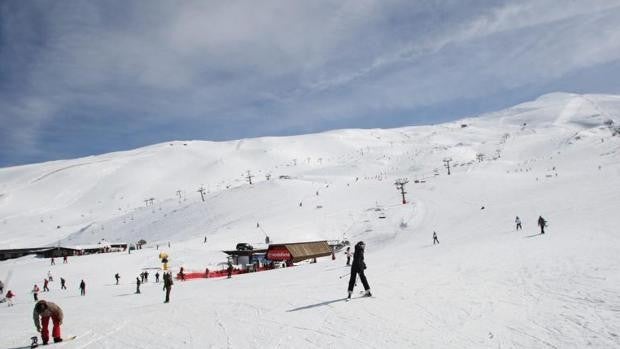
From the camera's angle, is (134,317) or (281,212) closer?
(134,317)

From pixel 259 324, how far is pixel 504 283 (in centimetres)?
700

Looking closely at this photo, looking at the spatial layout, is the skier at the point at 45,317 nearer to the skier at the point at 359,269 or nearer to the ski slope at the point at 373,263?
the ski slope at the point at 373,263

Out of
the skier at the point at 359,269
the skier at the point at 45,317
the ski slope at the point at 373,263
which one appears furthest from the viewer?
the skier at the point at 359,269

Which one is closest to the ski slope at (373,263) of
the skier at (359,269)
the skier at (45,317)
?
the skier at (359,269)

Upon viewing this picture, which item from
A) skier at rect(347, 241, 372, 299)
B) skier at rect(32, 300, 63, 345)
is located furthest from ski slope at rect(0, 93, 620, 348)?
skier at rect(32, 300, 63, 345)

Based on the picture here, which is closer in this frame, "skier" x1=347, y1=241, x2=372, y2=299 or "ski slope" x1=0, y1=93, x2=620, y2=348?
"ski slope" x1=0, y1=93, x2=620, y2=348

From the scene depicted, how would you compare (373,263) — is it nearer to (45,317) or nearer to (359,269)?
(359,269)

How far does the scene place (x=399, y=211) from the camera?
6481 centimetres

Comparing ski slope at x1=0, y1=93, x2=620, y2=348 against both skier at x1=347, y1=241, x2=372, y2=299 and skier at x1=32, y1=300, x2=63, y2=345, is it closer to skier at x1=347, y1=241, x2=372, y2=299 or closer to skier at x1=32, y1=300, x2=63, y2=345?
skier at x1=347, y1=241, x2=372, y2=299

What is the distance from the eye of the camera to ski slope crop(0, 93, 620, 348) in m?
8.34

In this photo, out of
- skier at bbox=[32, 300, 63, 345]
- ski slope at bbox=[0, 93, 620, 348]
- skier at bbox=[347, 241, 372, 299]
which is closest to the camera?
ski slope at bbox=[0, 93, 620, 348]

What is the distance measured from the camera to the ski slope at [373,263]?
8.34 metres

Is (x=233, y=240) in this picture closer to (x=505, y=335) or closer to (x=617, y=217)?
(x=617, y=217)

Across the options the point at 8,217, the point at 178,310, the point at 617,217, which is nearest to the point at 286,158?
the point at 8,217
